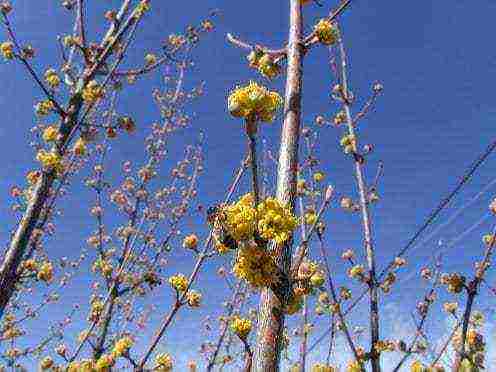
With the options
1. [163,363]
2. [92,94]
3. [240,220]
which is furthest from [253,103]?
[92,94]

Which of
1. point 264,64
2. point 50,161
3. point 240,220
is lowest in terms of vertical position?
point 240,220

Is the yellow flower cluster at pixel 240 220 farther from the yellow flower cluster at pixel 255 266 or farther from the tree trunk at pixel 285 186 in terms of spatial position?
the tree trunk at pixel 285 186

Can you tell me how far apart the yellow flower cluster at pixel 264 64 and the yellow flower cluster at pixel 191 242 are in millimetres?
2104

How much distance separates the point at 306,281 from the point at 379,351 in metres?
2.42

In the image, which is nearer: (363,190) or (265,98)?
(265,98)

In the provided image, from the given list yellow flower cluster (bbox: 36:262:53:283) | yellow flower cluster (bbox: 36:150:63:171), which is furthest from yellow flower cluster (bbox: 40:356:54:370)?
yellow flower cluster (bbox: 36:150:63:171)

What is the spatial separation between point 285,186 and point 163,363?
352cm

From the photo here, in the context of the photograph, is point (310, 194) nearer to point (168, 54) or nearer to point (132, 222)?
point (168, 54)

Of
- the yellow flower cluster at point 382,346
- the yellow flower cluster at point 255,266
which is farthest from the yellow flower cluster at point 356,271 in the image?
the yellow flower cluster at point 255,266

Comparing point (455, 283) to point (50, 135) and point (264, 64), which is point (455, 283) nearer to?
point (264, 64)

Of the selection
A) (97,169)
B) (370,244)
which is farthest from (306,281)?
(97,169)

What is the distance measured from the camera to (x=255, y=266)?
2.39 m

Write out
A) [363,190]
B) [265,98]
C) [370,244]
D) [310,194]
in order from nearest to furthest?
1. [265,98]
2. [370,244]
3. [363,190]
4. [310,194]

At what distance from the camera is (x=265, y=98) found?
2.31m
